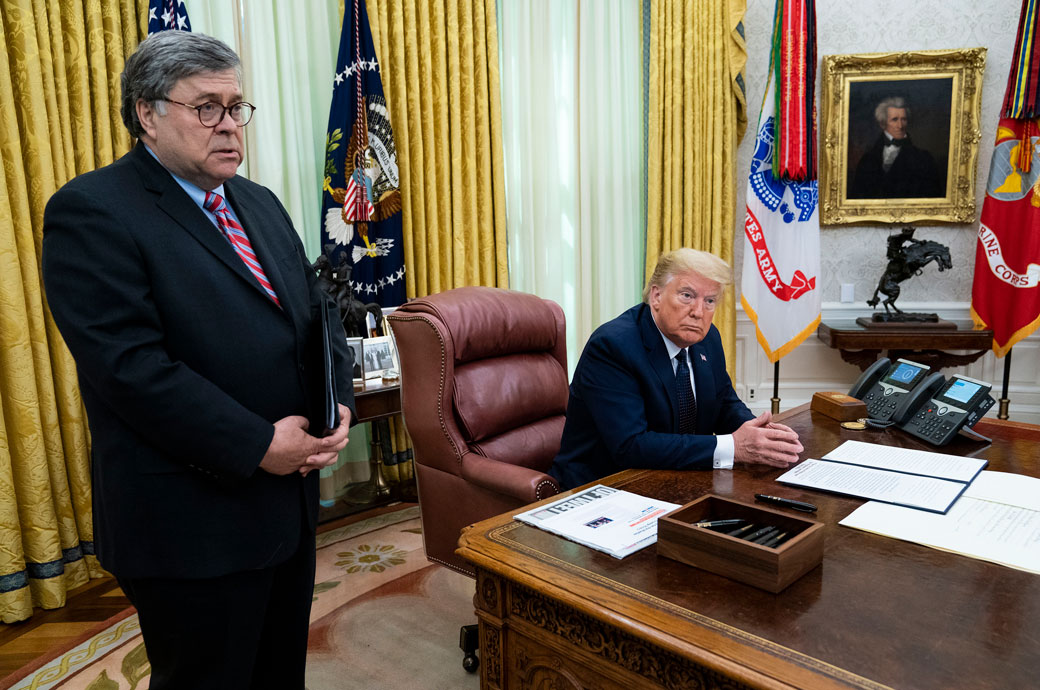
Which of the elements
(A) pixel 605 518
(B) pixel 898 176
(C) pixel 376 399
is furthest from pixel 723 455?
(B) pixel 898 176

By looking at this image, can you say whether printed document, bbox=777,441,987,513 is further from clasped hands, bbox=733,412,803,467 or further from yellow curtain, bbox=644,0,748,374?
yellow curtain, bbox=644,0,748,374

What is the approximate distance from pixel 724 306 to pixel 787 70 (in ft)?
4.70

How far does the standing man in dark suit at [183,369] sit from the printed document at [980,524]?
107cm

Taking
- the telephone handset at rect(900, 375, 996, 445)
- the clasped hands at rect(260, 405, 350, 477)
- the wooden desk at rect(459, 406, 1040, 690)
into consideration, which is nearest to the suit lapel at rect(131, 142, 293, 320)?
the clasped hands at rect(260, 405, 350, 477)

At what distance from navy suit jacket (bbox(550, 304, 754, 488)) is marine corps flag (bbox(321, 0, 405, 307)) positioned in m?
1.79

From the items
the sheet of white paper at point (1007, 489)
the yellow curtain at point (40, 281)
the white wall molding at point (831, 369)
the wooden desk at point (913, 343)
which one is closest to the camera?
the sheet of white paper at point (1007, 489)

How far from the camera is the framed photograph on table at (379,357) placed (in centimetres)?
325

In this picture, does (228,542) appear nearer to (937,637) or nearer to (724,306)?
(937,637)

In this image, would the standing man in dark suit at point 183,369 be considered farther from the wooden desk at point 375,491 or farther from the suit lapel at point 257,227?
the wooden desk at point 375,491

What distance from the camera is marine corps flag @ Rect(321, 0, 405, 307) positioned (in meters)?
3.39

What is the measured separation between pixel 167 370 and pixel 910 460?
1.65 meters

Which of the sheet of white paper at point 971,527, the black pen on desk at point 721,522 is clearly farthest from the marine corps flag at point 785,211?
the black pen on desk at point 721,522

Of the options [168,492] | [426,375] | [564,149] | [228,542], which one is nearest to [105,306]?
[168,492]

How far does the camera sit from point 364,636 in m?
2.35
